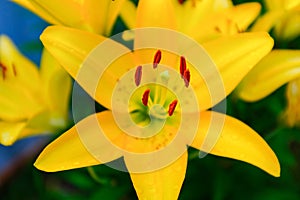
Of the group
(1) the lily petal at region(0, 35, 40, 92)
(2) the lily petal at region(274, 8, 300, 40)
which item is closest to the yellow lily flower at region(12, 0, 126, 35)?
(1) the lily petal at region(0, 35, 40, 92)

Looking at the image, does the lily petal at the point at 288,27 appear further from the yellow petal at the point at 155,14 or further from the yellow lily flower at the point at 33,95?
the yellow lily flower at the point at 33,95

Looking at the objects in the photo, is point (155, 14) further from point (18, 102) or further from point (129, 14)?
point (18, 102)

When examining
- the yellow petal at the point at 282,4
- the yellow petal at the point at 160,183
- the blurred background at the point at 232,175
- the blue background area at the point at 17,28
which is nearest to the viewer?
the yellow petal at the point at 160,183

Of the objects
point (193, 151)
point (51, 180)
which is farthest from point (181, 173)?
point (51, 180)

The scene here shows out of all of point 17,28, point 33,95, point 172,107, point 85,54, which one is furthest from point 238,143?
point 17,28

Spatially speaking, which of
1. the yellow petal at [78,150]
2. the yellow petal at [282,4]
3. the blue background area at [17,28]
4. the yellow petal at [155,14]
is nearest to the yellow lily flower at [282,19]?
the yellow petal at [282,4]

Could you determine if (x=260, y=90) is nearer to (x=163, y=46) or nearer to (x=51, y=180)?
(x=163, y=46)
